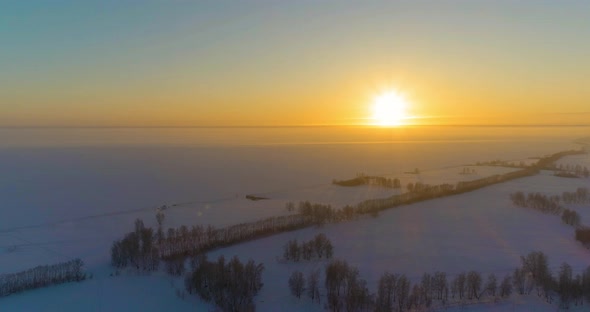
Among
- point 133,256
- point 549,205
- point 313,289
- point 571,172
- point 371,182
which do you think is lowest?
point 313,289

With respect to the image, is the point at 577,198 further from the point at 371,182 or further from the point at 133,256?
the point at 133,256

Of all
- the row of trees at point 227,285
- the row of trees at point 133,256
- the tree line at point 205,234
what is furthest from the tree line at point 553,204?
the row of trees at point 133,256

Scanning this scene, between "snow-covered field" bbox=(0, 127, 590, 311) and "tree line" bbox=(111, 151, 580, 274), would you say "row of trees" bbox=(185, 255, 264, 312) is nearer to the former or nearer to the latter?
"snow-covered field" bbox=(0, 127, 590, 311)

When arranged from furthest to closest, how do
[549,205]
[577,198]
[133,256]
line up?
[577,198] < [549,205] < [133,256]

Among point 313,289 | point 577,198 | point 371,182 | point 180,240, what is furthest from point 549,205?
point 180,240

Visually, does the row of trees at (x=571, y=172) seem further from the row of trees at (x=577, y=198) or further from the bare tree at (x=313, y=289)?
the bare tree at (x=313, y=289)

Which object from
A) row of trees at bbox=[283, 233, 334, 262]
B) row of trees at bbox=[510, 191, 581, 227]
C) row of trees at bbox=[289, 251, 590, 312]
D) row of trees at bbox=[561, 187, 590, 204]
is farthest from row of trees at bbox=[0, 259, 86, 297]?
row of trees at bbox=[561, 187, 590, 204]

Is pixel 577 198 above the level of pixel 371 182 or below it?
above
